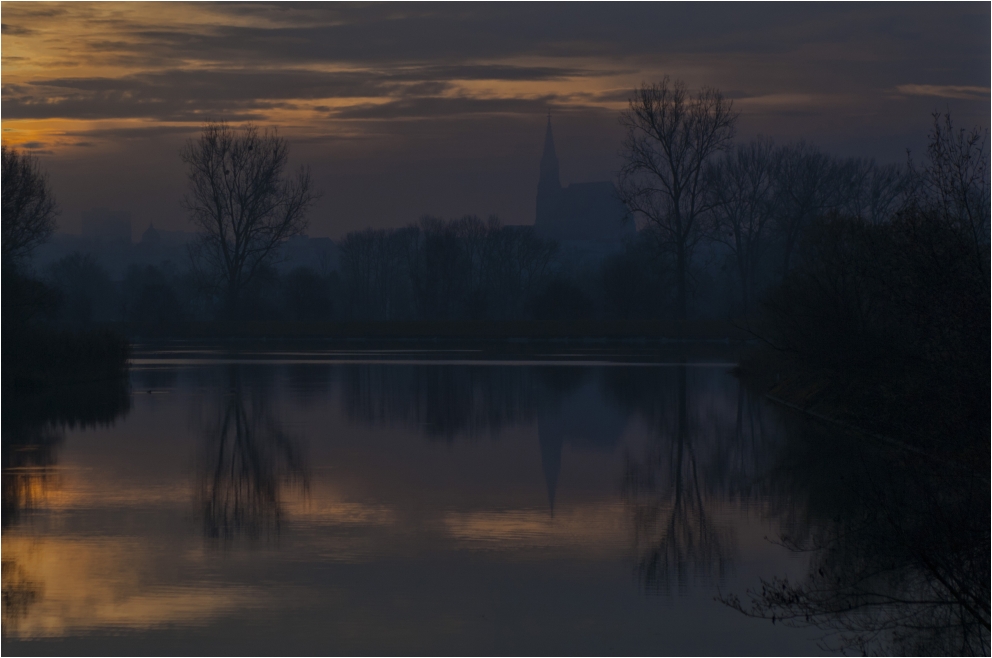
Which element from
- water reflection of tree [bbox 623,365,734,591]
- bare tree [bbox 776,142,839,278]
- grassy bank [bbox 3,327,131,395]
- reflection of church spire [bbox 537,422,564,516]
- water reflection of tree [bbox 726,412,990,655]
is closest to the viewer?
water reflection of tree [bbox 726,412,990,655]

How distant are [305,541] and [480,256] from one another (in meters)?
112

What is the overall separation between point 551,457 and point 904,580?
8.83 metres

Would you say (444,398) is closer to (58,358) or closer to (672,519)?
(58,358)

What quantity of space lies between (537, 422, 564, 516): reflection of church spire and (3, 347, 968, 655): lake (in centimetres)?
9

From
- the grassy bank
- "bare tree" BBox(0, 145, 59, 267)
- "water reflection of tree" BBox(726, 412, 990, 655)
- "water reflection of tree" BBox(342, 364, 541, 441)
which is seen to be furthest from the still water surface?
"bare tree" BBox(0, 145, 59, 267)

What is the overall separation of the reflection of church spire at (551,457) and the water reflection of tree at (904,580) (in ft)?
12.0

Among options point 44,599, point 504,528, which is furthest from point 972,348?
point 44,599

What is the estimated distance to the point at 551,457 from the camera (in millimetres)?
18453

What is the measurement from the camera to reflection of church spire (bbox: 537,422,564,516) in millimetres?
15227

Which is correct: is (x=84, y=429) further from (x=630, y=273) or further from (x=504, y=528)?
(x=630, y=273)

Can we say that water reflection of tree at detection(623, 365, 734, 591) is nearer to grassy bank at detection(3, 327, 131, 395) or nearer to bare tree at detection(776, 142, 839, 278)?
grassy bank at detection(3, 327, 131, 395)

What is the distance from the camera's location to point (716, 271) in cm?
14300

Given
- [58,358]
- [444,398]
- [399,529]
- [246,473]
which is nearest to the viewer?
[399,529]

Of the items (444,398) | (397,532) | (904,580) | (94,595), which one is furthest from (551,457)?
(444,398)
